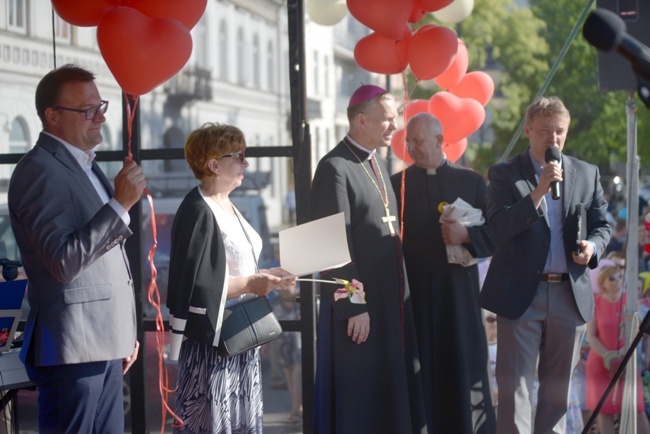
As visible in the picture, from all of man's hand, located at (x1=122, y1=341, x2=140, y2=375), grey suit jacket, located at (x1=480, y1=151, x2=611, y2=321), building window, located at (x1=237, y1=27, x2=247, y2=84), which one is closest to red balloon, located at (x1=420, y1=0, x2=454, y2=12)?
grey suit jacket, located at (x1=480, y1=151, x2=611, y2=321)

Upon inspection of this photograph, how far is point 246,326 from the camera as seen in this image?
368 cm

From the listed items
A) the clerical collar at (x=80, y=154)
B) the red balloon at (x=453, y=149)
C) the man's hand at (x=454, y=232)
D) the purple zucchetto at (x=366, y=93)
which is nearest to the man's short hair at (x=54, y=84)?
the clerical collar at (x=80, y=154)

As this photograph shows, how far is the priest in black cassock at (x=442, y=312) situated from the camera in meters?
4.86

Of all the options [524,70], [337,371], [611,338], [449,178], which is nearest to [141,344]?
[337,371]

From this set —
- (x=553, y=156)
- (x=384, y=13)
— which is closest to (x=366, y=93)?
(x=384, y=13)

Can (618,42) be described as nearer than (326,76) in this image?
Yes

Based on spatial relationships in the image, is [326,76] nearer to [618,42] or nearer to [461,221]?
[461,221]

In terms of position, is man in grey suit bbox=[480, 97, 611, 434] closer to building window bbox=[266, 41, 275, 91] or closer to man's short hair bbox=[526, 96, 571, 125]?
man's short hair bbox=[526, 96, 571, 125]

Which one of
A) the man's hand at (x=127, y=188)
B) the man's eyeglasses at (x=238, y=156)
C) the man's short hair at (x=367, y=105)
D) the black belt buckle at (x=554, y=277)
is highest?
the man's short hair at (x=367, y=105)

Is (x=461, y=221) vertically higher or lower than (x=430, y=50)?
lower

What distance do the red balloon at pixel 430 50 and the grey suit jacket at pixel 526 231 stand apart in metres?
0.65

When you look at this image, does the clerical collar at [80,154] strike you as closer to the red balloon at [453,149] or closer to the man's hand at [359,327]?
the man's hand at [359,327]

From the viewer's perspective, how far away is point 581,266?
170 inches

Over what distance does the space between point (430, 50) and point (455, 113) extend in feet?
3.09
